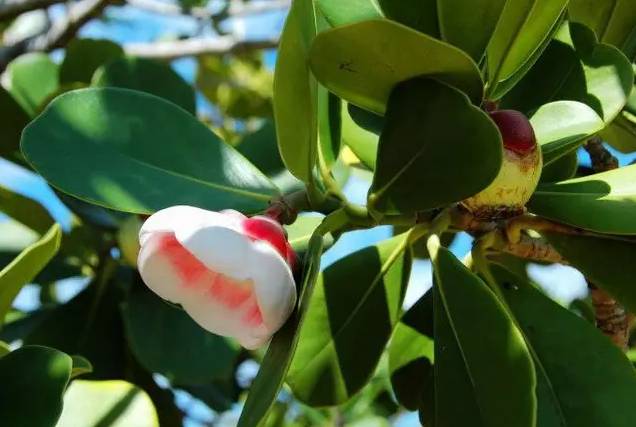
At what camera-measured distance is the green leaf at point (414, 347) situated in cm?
115

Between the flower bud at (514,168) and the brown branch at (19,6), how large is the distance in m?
1.48

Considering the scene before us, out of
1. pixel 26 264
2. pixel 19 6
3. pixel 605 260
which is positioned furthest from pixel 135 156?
pixel 19 6

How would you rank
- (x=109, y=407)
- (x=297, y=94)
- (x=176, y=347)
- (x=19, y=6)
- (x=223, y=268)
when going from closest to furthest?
(x=223, y=268) < (x=297, y=94) < (x=109, y=407) < (x=176, y=347) < (x=19, y=6)

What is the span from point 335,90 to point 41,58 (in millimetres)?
1037

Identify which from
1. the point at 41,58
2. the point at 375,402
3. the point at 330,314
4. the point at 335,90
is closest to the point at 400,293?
the point at 330,314

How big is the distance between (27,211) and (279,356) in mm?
849

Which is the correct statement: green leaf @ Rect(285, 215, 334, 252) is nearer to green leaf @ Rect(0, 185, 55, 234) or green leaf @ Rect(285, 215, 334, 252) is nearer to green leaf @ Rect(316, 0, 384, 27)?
green leaf @ Rect(316, 0, 384, 27)

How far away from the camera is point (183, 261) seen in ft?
2.46

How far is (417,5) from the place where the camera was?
0.84 meters

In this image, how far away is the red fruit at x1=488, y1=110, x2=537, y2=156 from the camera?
0.83 m

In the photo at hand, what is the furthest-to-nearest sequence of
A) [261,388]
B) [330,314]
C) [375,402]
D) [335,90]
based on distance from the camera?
[375,402]
[330,314]
[335,90]
[261,388]

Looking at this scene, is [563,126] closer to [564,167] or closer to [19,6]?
[564,167]

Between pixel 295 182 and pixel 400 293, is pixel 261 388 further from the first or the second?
pixel 295 182

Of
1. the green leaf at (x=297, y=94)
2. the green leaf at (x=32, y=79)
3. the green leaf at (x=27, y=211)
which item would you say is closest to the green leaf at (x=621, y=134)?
the green leaf at (x=297, y=94)
